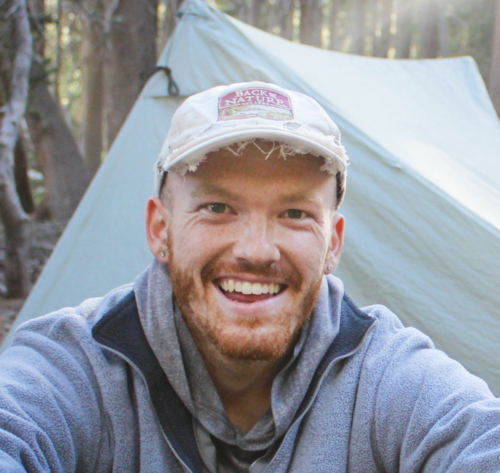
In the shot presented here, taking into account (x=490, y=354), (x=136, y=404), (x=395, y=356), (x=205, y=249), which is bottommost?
(x=490, y=354)

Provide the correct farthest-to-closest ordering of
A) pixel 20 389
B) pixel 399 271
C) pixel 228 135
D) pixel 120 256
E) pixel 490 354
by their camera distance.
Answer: pixel 120 256 → pixel 399 271 → pixel 490 354 → pixel 228 135 → pixel 20 389

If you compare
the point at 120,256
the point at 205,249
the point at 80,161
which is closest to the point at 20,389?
the point at 205,249

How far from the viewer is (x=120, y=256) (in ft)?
9.84

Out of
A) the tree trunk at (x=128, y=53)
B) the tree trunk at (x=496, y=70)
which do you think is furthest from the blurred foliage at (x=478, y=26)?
the tree trunk at (x=128, y=53)

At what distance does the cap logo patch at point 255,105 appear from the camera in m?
1.45

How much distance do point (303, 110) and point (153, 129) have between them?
186 cm

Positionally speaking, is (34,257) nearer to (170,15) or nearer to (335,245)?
(335,245)

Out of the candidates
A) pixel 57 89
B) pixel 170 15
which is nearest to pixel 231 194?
pixel 57 89

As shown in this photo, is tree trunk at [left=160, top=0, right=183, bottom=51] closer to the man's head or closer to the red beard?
the man's head

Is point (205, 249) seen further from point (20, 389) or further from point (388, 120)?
point (388, 120)

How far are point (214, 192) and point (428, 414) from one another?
74 centimetres

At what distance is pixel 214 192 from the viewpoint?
→ 1.45 meters

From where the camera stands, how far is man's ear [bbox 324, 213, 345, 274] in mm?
1609

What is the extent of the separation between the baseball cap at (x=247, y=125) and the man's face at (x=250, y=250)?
47 mm
